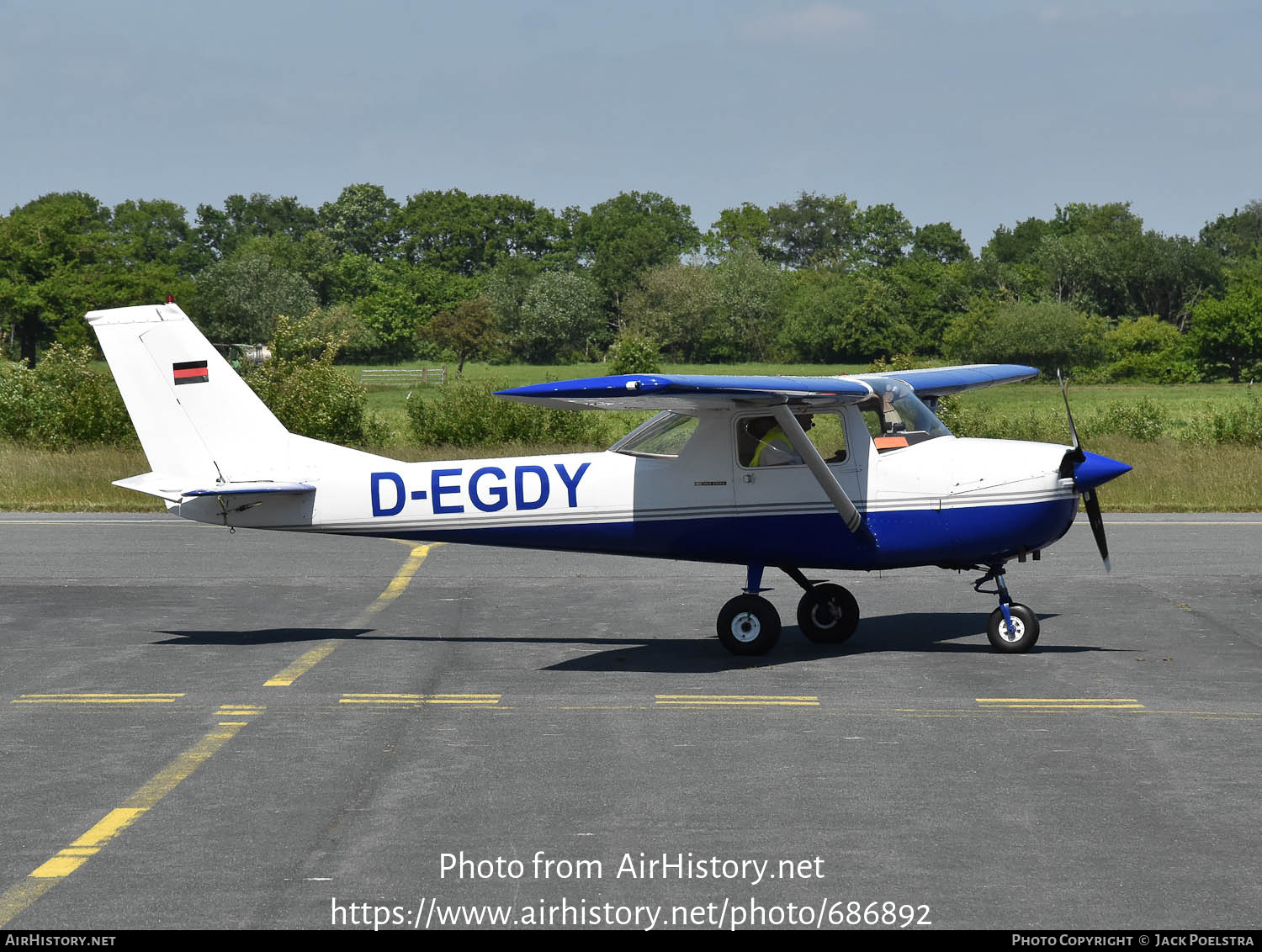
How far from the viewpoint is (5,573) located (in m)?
16.7

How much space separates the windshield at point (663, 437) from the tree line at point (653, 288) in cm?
8214

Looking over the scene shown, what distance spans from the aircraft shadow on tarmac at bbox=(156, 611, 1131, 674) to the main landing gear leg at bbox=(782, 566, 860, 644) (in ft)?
0.38

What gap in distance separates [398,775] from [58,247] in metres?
101

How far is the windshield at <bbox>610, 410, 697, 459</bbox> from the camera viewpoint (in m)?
12.0

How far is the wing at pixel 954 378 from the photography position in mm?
13336

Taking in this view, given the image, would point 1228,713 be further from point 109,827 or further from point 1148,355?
point 1148,355

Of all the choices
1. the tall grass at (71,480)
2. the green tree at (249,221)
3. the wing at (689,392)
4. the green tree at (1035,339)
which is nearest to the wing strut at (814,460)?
the wing at (689,392)

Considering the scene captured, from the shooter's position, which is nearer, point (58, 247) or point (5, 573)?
point (5, 573)

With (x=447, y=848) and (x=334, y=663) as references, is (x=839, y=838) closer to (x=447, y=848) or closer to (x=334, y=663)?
(x=447, y=848)

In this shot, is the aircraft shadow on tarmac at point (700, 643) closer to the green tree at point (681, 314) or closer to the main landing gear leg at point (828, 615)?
the main landing gear leg at point (828, 615)
